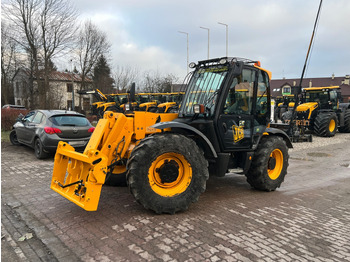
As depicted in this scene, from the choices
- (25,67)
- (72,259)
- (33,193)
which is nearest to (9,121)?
(33,193)

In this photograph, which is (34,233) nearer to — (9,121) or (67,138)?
(67,138)

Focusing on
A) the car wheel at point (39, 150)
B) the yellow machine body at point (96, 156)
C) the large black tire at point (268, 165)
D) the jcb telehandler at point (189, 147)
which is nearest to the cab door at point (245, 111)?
the jcb telehandler at point (189, 147)

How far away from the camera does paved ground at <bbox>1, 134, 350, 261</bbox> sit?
3281mm

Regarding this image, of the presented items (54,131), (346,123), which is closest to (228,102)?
(54,131)

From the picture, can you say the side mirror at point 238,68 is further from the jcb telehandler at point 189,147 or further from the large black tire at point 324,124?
the large black tire at point 324,124

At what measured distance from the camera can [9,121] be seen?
14.9 meters

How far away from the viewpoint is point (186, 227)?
3896 mm

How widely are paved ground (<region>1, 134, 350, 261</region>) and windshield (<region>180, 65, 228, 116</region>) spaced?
1.75m

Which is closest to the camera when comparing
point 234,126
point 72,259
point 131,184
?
point 72,259

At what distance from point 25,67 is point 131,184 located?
30.3 metres

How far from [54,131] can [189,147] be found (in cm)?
538

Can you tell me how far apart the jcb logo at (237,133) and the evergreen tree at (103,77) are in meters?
32.5

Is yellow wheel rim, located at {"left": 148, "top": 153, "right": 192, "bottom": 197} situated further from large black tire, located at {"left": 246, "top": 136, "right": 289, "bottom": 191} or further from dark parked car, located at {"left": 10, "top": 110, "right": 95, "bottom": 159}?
dark parked car, located at {"left": 10, "top": 110, "right": 95, "bottom": 159}

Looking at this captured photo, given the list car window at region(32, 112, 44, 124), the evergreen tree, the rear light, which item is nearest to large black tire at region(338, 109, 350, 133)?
the rear light
